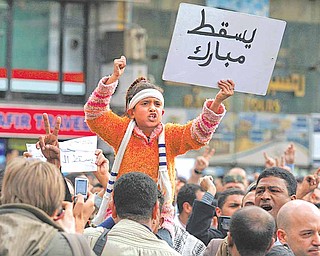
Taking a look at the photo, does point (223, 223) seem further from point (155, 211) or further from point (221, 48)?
point (155, 211)

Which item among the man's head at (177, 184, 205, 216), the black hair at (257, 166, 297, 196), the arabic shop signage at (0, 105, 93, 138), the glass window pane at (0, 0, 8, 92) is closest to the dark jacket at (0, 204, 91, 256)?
the black hair at (257, 166, 297, 196)

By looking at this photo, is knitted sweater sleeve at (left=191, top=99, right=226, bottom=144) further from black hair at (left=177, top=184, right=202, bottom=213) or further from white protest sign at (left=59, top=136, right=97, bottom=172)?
black hair at (left=177, top=184, right=202, bottom=213)

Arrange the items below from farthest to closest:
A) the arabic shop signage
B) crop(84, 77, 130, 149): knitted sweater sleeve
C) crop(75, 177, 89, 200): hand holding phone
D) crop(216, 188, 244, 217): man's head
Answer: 1. the arabic shop signage
2. crop(216, 188, 244, 217): man's head
3. crop(75, 177, 89, 200): hand holding phone
4. crop(84, 77, 130, 149): knitted sweater sleeve

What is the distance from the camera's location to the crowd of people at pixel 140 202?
4.72 meters

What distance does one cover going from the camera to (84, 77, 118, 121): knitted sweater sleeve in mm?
6957

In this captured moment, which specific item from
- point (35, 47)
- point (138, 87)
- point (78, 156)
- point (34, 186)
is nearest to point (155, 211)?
point (34, 186)

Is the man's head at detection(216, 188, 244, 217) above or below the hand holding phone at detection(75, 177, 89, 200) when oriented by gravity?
below

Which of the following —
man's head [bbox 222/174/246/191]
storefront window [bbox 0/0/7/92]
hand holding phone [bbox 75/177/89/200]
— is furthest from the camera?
storefront window [bbox 0/0/7/92]

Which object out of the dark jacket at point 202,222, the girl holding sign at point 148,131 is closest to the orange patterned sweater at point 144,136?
the girl holding sign at point 148,131

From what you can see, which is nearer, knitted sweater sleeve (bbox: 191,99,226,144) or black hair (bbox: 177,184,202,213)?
knitted sweater sleeve (bbox: 191,99,226,144)

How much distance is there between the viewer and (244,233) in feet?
19.0

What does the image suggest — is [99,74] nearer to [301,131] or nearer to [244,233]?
[301,131]

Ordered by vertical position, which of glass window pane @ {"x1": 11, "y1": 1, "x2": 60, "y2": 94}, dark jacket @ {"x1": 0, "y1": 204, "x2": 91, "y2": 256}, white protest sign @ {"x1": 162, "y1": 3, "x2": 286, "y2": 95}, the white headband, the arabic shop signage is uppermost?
white protest sign @ {"x1": 162, "y1": 3, "x2": 286, "y2": 95}

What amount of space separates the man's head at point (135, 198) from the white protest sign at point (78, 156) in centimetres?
237
